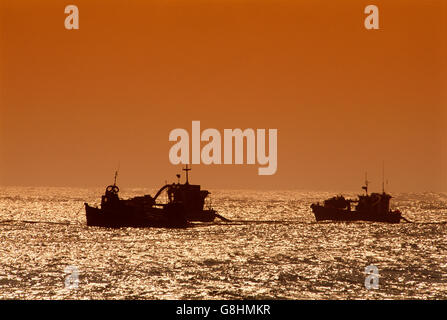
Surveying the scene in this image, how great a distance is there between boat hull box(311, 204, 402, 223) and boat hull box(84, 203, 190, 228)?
47.5 meters

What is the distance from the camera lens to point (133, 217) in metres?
143

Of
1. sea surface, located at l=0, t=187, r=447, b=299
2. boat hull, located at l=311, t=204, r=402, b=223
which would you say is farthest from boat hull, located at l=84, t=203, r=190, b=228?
boat hull, located at l=311, t=204, r=402, b=223

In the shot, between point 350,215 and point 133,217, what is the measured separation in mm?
58303

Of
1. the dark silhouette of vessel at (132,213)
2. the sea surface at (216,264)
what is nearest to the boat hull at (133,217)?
the dark silhouette of vessel at (132,213)

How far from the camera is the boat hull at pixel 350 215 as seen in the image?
17338 centimetres

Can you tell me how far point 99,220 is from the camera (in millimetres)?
142750

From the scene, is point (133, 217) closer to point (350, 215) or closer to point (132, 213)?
point (132, 213)

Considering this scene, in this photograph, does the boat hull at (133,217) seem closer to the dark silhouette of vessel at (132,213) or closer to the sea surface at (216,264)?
the dark silhouette of vessel at (132,213)

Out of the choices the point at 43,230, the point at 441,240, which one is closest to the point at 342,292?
the point at 441,240

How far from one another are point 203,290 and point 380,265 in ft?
97.9

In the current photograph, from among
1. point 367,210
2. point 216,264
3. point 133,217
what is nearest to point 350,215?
point 367,210
